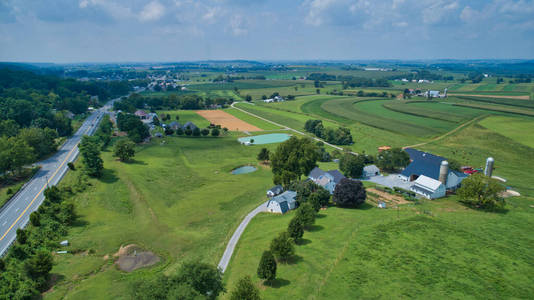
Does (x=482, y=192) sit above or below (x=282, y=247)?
above

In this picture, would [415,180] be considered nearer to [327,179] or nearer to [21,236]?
[327,179]

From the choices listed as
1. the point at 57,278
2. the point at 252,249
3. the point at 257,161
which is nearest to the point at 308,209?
the point at 252,249

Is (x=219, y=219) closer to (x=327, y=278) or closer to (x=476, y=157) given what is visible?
(x=327, y=278)

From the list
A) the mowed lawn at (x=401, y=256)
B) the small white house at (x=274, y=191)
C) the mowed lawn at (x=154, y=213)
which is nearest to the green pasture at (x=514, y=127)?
the mowed lawn at (x=401, y=256)

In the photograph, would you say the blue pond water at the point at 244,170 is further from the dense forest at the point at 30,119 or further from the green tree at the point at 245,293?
the green tree at the point at 245,293

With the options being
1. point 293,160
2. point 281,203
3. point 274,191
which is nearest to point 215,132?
point 293,160

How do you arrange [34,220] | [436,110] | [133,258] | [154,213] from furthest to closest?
[436,110], [154,213], [34,220], [133,258]
